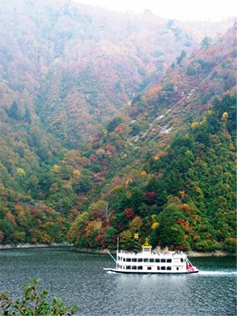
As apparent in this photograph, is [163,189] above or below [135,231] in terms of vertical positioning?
above

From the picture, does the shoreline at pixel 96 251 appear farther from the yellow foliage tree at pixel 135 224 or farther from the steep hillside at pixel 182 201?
the yellow foliage tree at pixel 135 224

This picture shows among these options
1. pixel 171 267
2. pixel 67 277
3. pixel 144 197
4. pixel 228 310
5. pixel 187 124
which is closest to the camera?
pixel 228 310

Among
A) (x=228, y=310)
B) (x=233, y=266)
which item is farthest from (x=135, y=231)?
(x=228, y=310)

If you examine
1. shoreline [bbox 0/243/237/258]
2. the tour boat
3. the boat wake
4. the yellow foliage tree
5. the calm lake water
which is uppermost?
the yellow foliage tree

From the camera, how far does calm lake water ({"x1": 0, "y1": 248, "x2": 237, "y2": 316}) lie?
6391 centimetres

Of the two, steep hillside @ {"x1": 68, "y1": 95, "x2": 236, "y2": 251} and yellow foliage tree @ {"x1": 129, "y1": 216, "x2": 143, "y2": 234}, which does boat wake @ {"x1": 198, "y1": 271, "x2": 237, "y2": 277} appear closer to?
steep hillside @ {"x1": 68, "y1": 95, "x2": 236, "y2": 251}

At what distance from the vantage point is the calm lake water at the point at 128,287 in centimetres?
6391

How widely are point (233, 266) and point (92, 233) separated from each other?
4727 centimetres

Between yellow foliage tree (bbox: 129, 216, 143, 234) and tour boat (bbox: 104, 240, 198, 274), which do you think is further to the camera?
yellow foliage tree (bbox: 129, 216, 143, 234)

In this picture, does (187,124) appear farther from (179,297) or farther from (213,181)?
(179,297)

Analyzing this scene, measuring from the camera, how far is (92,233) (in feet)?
468

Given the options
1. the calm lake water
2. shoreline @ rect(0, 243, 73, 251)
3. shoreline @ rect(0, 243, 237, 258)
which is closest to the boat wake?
the calm lake water

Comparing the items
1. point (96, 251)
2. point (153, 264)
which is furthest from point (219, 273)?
point (96, 251)

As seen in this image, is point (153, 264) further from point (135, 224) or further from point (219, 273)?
point (135, 224)
